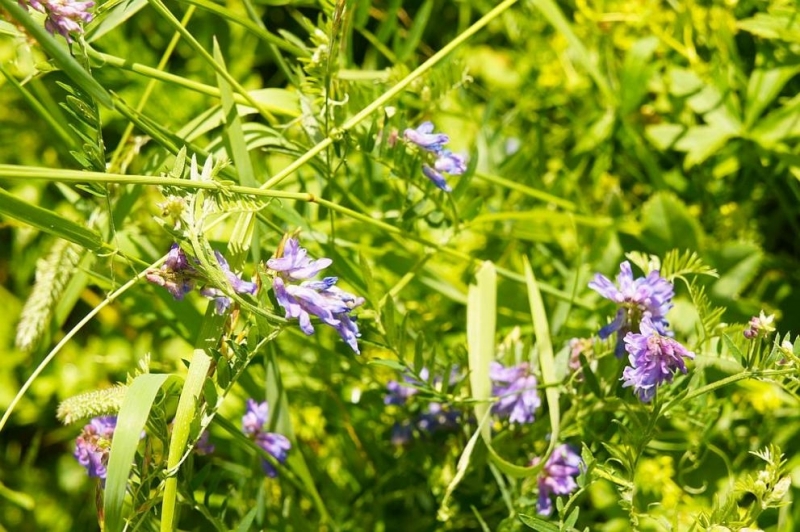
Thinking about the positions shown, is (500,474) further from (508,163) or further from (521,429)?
(508,163)

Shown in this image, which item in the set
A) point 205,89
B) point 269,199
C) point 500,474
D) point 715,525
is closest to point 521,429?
point 500,474

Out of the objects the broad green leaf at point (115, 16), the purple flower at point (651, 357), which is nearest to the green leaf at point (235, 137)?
the broad green leaf at point (115, 16)

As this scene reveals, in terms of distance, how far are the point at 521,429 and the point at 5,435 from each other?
1.12 m

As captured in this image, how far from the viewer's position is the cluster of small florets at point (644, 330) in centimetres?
89

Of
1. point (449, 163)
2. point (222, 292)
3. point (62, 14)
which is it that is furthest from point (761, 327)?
point (62, 14)

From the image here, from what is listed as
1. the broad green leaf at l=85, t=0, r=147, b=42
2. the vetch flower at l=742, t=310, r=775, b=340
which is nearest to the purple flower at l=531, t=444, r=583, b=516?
the vetch flower at l=742, t=310, r=775, b=340

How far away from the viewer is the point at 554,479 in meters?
1.10

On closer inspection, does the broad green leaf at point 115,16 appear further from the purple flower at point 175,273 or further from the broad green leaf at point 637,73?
the broad green leaf at point 637,73

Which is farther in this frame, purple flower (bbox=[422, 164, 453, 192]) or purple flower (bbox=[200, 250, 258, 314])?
purple flower (bbox=[422, 164, 453, 192])

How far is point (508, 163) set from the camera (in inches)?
59.6

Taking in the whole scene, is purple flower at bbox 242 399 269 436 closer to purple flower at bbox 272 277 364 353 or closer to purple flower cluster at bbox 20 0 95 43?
purple flower at bbox 272 277 364 353

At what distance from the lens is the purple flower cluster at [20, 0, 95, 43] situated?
0.87 meters

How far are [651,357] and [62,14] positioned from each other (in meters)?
0.65

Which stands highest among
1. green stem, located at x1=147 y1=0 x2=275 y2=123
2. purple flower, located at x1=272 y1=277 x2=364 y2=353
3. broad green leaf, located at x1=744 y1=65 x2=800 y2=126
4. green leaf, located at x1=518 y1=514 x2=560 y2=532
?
A: green stem, located at x1=147 y1=0 x2=275 y2=123
